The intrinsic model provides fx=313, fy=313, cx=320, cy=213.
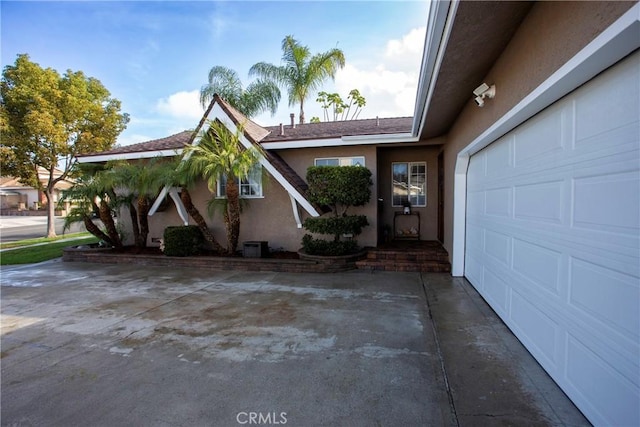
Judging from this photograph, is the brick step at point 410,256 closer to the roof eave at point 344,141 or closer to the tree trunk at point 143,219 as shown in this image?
the roof eave at point 344,141

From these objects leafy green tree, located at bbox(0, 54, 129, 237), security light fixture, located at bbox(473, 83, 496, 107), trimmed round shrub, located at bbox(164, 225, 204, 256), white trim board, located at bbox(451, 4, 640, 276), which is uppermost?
leafy green tree, located at bbox(0, 54, 129, 237)

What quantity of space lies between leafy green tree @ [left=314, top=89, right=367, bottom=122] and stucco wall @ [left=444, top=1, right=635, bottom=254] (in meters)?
24.5

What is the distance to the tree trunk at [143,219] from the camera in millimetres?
10055

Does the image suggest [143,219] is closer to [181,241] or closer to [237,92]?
[181,241]

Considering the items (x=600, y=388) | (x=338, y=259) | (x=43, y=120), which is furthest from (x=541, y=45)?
(x=43, y=120)

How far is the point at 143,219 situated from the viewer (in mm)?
10484

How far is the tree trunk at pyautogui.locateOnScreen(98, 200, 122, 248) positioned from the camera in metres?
10.0

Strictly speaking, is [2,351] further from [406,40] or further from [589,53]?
[406,40]

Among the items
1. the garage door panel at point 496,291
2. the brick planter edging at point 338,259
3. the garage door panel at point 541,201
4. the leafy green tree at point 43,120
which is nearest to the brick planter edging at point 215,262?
the brick planter edging at point 338,259

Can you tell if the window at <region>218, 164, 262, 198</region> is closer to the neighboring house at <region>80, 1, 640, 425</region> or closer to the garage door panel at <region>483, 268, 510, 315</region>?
the neighboring house at <region>80, 1, 640, 425</region>

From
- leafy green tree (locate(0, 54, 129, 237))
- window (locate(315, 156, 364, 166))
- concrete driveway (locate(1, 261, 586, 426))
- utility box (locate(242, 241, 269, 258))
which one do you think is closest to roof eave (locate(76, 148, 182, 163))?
utility box (locate(242, 241, 269, 258))

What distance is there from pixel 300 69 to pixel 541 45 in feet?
50.0

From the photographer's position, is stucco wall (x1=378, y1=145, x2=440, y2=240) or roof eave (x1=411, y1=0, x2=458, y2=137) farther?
stucco wall (x1=378, y1=145, x2=440, y2=240)

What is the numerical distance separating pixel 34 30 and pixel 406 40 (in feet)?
34.2
